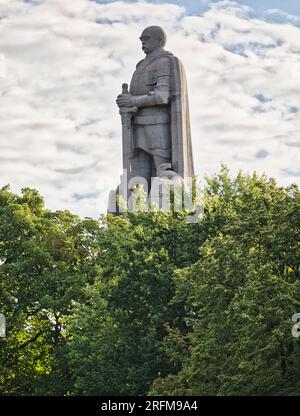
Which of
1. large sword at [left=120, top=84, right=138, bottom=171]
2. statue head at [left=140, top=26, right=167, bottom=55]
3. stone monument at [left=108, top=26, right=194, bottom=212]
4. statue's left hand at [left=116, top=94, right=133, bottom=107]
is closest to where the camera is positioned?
stone monument at [left=108, top=26, right=194, bottom=212]

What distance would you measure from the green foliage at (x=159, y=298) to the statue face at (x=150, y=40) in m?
7.13

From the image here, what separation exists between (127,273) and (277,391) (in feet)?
31.6

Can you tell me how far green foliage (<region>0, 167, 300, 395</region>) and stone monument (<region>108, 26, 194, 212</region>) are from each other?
9.38ft

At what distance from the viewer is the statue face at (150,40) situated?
56.6 m

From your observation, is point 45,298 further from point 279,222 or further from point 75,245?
point 279,222

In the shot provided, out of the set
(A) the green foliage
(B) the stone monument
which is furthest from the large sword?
(A) the green foliage

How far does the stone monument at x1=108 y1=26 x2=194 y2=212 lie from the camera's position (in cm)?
5553

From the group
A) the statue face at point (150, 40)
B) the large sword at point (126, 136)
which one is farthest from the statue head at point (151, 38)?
the large sword at point (126, 136)

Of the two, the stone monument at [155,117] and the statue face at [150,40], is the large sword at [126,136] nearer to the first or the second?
the stone monument at [155,117]

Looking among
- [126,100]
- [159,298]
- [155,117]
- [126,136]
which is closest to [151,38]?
[126,100]

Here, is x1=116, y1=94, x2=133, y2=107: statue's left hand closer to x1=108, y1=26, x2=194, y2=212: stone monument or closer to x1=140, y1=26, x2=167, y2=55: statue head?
x1=108, y1=26, x2=194, y2=212: stone monument

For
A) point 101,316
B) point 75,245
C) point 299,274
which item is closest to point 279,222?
point 299,274

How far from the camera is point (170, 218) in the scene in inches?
1972

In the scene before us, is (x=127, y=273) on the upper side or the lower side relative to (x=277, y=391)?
upper
